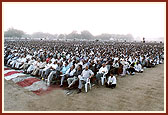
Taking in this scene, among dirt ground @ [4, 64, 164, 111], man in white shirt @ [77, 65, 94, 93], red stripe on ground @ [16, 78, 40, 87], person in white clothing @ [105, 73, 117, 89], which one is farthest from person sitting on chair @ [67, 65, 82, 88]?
red stripe on ground @ [16, 78, 40, 87]

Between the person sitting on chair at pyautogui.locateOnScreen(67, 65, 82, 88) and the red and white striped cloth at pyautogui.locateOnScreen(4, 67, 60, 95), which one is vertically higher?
the person sitting on chair at pyautogui.locateOnScreen(67, 65, 82, 88)

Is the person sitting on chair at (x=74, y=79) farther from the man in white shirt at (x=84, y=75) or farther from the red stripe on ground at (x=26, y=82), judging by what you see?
the red stripe on ground at (x=26, y=82)

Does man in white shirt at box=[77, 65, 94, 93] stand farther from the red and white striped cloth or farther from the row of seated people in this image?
A: the red and white striped cloth

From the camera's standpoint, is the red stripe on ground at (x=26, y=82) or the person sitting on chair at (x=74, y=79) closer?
the person sitting on chair at (x=74, y=79)

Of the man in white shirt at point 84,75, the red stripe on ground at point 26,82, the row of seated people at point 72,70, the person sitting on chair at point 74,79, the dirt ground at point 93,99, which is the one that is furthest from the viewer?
the red stripe on ground at point 26,82

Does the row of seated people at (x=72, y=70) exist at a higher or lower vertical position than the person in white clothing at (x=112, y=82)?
higher

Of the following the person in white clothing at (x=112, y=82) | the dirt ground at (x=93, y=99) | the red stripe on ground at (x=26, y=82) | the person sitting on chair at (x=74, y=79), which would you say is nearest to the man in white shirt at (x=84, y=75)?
the person sitting on chair at (x=74, y=79)

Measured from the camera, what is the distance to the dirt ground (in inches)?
192

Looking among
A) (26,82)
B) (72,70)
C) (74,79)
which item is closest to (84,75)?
(74,79)

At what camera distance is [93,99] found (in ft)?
18.0

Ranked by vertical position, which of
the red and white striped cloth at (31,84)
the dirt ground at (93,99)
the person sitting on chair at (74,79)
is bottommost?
the dirt ground at (93,99)

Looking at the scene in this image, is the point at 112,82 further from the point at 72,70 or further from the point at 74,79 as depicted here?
the point at 72,70

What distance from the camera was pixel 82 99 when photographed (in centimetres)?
548

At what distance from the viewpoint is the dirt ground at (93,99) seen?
487cm
